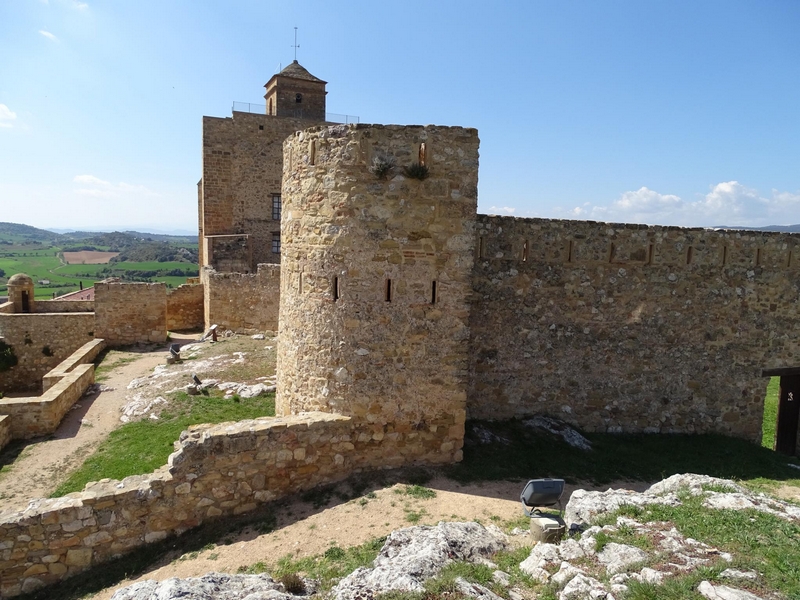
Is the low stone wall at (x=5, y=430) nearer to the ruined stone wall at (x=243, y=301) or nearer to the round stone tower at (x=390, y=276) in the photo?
the round stone tower at (x=390, y=276)

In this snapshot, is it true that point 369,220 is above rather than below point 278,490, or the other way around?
above

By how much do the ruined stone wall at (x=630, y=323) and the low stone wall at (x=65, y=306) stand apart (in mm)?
20835

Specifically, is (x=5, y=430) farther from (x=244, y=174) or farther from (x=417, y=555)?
(x=244, y=174)

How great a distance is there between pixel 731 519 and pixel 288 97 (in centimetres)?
3021

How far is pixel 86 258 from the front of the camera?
14600cm

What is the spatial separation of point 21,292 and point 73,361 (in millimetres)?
9569

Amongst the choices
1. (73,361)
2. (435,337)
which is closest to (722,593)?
(435,337)

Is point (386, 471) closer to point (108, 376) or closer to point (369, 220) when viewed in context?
point (369, 220)

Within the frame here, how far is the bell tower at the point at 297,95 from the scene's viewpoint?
30.1 m

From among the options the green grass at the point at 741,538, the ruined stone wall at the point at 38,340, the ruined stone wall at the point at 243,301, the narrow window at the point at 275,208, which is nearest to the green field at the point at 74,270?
the narrow window at the point at 275,208

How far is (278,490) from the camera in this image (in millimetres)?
8117

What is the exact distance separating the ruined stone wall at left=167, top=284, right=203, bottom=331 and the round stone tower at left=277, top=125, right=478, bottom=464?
16546 mm

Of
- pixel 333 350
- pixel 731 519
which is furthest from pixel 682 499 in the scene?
pixel 333 350

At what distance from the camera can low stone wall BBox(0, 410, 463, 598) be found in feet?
22.6
